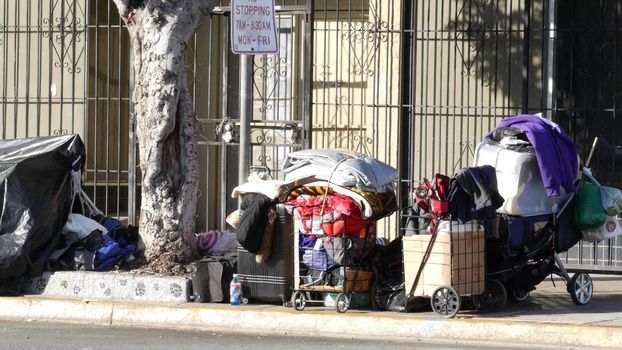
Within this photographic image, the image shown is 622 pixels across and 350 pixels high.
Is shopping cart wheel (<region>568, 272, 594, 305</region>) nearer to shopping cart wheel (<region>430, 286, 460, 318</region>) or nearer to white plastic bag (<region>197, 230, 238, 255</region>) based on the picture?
shopping cart wheel (<region>430, 286, 460, 318</region>)

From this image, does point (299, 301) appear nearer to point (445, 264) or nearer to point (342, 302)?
point (342, 302)

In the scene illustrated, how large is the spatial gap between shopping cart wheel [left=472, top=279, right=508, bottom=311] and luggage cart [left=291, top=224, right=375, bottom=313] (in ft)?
3.34

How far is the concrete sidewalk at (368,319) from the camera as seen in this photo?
8.99m

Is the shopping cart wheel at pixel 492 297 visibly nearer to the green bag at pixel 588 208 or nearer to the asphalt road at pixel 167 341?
the asphalt road at pixel 167 341

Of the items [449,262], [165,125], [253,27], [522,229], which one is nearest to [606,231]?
[522,229]

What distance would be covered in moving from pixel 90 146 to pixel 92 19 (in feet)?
5.45

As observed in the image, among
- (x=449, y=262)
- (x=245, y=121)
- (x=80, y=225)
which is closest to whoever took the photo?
(x=449, y=262)

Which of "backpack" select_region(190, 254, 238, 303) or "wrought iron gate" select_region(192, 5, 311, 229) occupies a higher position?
"wrought iron gate" select_region(192, 5, 311, 229)

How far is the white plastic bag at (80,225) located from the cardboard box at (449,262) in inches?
135

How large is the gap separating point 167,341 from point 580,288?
12.6ft

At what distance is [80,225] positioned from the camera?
11.0 m

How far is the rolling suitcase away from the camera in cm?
989

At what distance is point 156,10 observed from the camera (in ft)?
34.9

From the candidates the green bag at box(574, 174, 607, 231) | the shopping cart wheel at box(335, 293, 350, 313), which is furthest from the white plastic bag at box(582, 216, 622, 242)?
the shopping cart wheel at box(335, 293, 350, 313)
